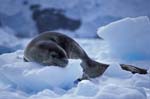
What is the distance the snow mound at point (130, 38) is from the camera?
5.82 meters

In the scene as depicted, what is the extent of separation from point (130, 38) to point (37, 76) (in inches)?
123

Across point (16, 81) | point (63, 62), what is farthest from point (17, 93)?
point (63, 62)

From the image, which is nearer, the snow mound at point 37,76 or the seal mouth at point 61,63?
the snow mound at point 37,76

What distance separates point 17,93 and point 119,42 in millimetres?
3284

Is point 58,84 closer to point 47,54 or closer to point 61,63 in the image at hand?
point 61,63

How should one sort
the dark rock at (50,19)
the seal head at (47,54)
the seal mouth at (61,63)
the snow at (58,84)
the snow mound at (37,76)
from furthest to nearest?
the dark rock at (50,19) < the seal head at (47,54) < the seal mouth at (61,63) < the snow mound at (37,76) < the snow at (58,84)

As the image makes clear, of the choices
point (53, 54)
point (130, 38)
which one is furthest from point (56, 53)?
point (130, 38)

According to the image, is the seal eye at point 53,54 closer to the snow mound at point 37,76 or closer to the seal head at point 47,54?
the seal head at point 47,54

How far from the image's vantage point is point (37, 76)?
314 cm

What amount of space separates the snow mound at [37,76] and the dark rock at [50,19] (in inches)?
295

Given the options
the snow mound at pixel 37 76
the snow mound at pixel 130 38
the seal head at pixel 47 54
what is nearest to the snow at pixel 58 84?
the snow mound at pixel 37 76

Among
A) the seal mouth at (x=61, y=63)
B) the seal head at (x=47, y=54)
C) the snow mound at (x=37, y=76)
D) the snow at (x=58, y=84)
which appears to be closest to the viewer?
the snow at (x=58, y=84)

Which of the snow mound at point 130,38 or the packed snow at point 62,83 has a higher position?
the snow mound at point 130,38

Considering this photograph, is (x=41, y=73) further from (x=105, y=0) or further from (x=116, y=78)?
(x=105, y=0)
